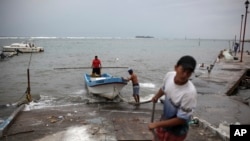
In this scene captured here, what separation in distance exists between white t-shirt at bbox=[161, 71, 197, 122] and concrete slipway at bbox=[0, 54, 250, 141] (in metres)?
4.10

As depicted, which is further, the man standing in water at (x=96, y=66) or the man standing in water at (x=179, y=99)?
the man standing in water at (x=96, y=66)

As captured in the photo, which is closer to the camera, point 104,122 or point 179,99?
point 179,99

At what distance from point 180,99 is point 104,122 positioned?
6300 mm

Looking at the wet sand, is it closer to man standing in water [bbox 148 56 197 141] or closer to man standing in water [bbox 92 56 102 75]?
man standing in water [bbox 148 56 197 141]

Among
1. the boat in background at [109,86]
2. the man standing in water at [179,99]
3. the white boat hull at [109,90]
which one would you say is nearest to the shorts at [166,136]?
the man standing in water at [179,99]

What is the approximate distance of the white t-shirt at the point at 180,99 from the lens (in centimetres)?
314

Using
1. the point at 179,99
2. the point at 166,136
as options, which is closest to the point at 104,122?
the point at 166,136

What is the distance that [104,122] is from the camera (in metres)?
9.11

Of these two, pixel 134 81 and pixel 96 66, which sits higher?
pixel 96 66

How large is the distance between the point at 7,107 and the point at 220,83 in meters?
14.8

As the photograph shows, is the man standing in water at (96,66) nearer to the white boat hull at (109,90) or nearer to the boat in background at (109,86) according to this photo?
the boat in background at (109,86)

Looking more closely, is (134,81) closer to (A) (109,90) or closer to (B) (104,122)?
(A) (109,90)

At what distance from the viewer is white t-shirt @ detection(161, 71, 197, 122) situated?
123 inches

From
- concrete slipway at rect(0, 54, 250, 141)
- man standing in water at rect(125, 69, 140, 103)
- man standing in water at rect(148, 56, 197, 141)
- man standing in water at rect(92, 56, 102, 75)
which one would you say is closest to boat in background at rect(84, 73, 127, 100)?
man standing in water at rect(125, 69, 140, 103)
